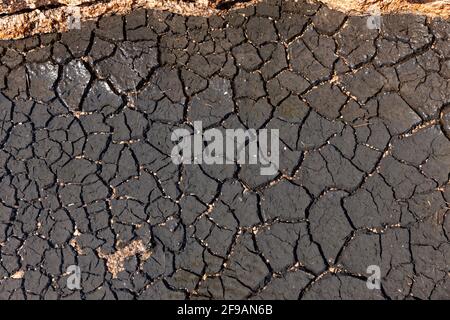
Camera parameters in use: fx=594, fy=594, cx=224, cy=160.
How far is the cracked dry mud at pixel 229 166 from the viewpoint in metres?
3.47

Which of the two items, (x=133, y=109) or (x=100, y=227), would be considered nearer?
(x=100, y=227)

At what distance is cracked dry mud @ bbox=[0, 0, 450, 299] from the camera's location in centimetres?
347

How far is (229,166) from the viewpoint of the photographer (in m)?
3.75

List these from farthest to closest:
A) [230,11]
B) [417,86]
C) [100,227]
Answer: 1. [230,11]
2. [417,86]
3. [100,227]

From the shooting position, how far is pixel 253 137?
12.5 feet
